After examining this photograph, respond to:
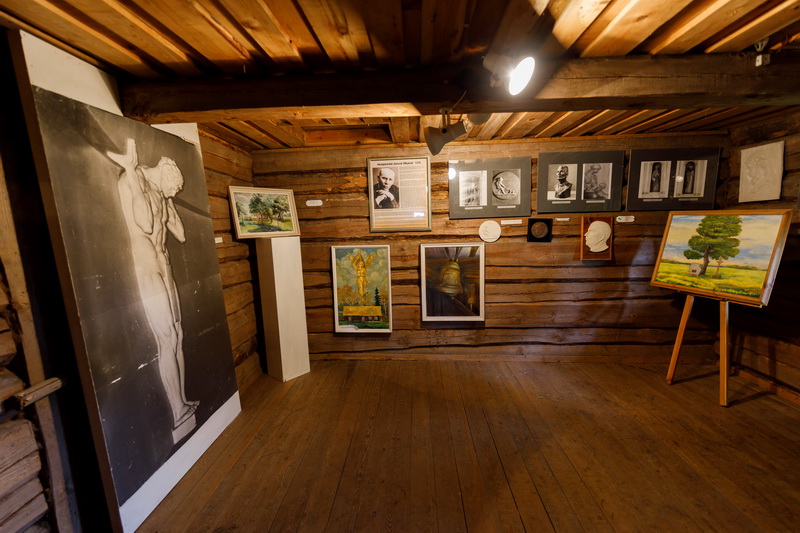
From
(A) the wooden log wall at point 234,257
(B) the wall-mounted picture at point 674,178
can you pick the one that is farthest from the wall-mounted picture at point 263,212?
(B) the wall-mounted picture at point 674,178

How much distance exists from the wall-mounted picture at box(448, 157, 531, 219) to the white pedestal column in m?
1.95

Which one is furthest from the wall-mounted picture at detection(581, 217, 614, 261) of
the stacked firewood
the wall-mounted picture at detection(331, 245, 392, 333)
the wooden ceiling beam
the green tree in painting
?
the stacked firewood

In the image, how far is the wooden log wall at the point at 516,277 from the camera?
339 cm

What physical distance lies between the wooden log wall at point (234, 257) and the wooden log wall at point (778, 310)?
17.5ft

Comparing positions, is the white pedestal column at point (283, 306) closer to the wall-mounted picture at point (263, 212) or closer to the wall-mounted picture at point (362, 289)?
the wall-mounted picture at point (263, 212)

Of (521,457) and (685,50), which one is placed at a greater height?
(685,50)

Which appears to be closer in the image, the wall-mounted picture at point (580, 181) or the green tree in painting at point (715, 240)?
the green tree in painting at point (715, 240)

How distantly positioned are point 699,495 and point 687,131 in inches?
136

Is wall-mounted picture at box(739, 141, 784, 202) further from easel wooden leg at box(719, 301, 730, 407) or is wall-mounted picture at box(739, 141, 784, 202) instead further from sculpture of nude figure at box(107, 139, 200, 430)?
sculpture of nude figure at box(107, 139, 200, 430)

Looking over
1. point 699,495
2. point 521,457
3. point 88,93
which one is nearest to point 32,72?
point 88,93

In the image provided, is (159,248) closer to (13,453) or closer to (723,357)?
(13,453)

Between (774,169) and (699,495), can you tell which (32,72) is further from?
(774,169)

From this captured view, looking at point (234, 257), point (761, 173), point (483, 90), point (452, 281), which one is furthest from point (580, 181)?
point (234, 257)

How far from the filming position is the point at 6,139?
53.8 inches
